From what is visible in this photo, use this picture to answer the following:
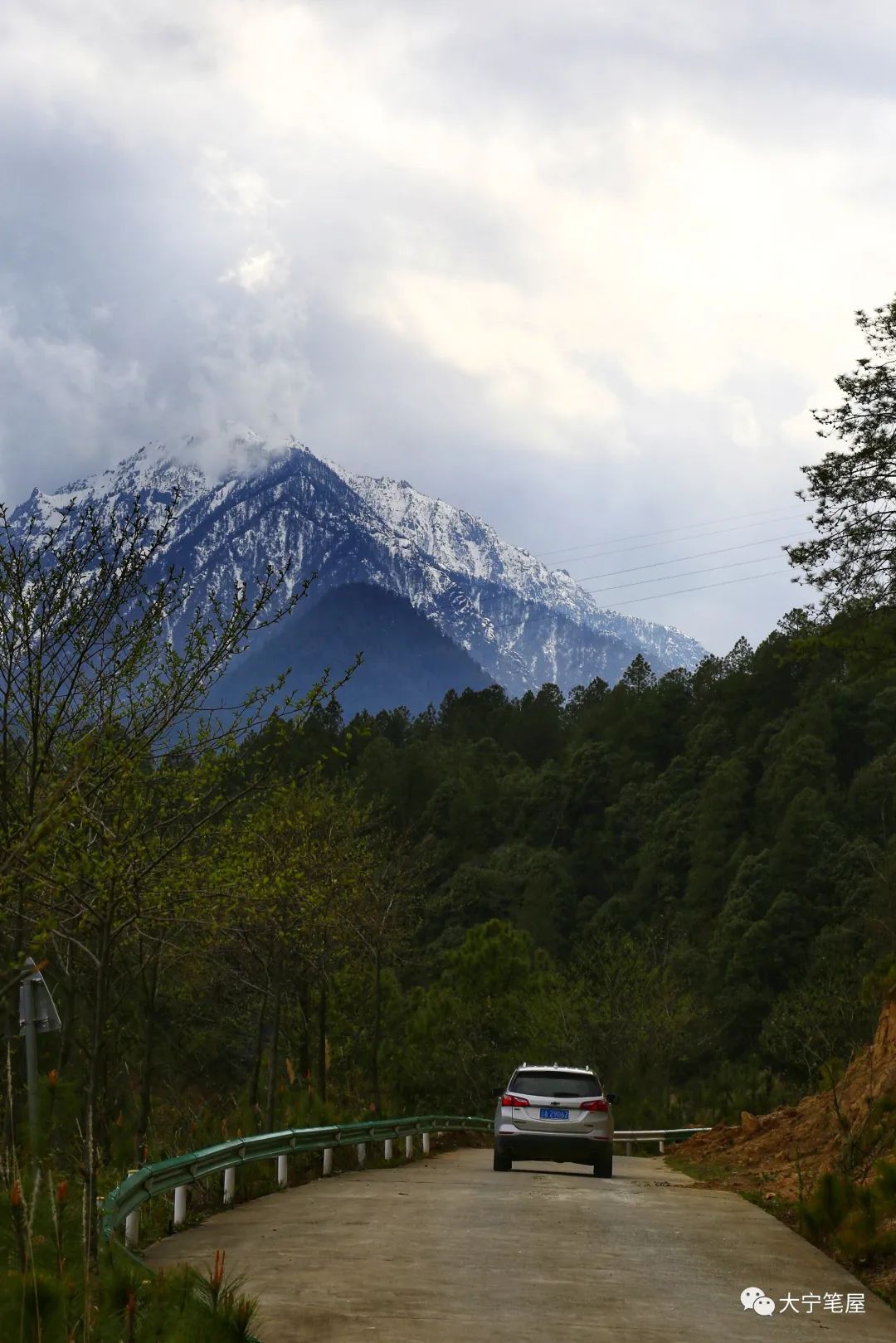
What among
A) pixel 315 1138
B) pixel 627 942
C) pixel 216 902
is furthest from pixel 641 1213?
pixel 627 942

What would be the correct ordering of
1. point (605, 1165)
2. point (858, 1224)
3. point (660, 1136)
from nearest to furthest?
point (858, 1224) < point (605, 1165) < point (660, 1136)

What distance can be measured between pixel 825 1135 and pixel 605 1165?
3.56 m

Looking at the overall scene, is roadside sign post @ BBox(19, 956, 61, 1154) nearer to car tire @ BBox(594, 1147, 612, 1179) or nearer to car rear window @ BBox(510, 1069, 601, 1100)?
car rear window @ BBox(510, 1069, 601, 1100)

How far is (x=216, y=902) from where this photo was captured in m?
18.1

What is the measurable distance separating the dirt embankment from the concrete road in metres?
1.86

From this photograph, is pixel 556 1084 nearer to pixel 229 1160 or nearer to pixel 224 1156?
pixel 229 1160

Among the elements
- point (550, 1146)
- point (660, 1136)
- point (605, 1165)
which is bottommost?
point (660, 1136)

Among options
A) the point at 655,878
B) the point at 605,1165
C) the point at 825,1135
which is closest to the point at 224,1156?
the point at 605,1165

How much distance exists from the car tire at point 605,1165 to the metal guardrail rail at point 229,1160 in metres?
3.23

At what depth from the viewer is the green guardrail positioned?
1127cm

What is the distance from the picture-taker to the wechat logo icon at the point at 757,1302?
9562mm

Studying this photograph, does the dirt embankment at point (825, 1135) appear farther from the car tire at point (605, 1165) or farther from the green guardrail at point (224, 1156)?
the green guardrail at point (224, 1156)

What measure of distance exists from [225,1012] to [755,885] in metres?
47.8

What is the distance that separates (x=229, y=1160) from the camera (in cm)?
1488
